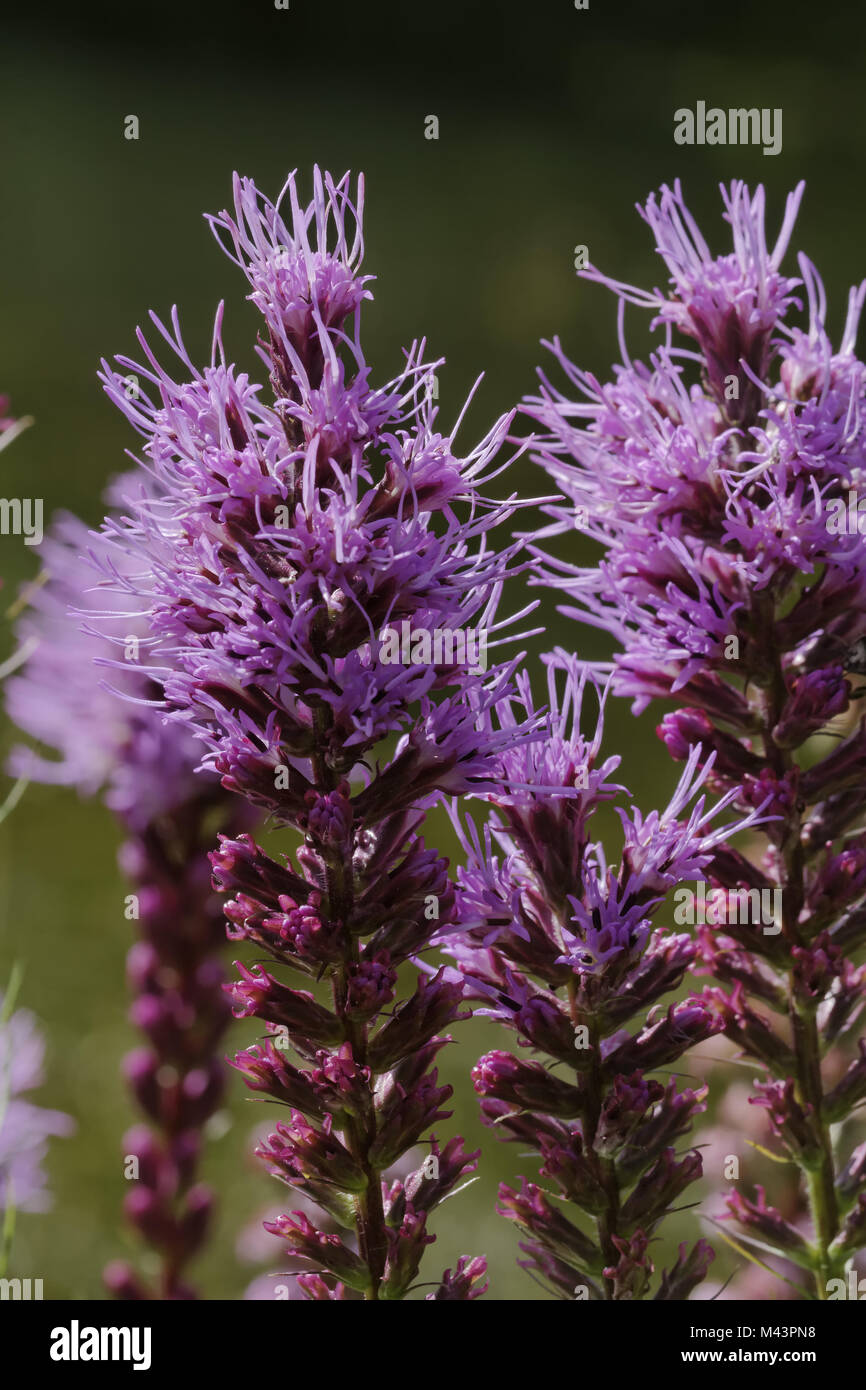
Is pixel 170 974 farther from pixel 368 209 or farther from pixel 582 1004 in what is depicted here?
pixel 368 209

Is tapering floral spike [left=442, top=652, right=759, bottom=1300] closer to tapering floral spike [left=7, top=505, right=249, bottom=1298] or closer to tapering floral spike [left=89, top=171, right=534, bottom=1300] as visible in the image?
tapering floral spike [left=89, top=171, right=534, bottom=1300]

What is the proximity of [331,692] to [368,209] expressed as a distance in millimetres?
7187

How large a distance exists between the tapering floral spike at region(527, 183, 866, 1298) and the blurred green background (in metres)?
2.73

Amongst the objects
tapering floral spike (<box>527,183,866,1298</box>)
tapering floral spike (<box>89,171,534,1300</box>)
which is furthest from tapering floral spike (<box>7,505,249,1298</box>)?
tapering floral spike (<box>527,183,866,1298</box>)

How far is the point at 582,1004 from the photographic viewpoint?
2.62m

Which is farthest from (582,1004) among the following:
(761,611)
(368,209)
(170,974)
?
(368,209)

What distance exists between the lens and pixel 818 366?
2.98 metres

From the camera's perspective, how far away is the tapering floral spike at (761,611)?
2809mm

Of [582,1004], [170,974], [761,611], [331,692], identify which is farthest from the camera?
[170,974]

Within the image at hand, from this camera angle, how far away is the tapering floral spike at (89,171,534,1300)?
2.45 metres

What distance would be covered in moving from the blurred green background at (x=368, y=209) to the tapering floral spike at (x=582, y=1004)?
283cm
